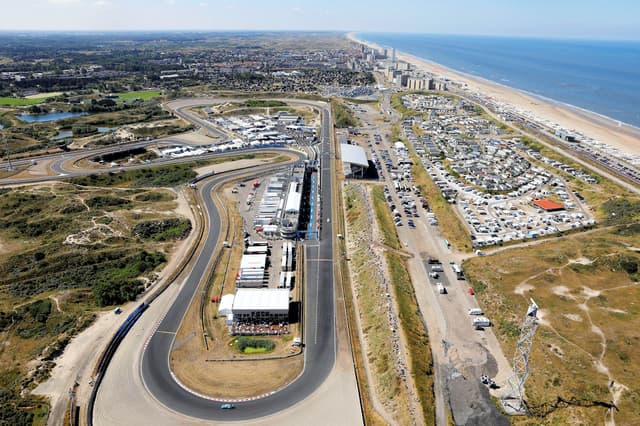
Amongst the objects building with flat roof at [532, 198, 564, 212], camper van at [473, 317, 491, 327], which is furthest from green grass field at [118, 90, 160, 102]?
camper van at [473, 317, 491, 327]

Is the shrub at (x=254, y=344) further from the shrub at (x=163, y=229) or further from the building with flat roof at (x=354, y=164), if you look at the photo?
the building with flat roof at (x=354, y=164)

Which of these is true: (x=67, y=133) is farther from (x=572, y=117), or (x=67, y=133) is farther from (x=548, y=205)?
(x=572, y=117)

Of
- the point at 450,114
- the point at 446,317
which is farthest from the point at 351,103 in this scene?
the point at 446,317

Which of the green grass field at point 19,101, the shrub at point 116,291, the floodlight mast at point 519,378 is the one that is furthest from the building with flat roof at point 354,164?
the green grass field at point 19,101

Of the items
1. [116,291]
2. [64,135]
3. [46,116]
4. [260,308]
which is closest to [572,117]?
[260,308]

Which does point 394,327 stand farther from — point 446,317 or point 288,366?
point 288,366

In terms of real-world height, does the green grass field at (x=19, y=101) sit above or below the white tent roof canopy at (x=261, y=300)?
above

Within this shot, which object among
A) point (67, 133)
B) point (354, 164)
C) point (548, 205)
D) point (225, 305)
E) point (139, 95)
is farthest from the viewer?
point (139, 95)
